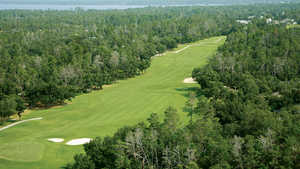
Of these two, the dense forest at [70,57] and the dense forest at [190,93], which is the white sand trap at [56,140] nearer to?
the dense forest at [190,93]

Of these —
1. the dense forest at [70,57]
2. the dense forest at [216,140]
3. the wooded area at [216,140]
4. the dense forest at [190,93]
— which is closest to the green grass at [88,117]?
the dense forest at [70,57]

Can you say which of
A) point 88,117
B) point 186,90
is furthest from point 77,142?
point 186,90

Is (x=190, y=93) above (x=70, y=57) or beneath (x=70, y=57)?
beneath

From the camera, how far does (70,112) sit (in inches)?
2842

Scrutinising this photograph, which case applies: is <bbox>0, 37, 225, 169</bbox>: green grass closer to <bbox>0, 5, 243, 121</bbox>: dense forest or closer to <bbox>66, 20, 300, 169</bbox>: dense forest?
<bbox>0, 5, 243, 121</bbox>: dense forest

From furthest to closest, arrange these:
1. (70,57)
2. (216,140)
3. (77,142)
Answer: (70,57) < (77,142) < (216,140)

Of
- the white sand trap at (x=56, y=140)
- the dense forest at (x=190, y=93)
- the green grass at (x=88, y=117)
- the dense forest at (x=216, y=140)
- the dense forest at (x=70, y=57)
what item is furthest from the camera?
the dense forest at (x=70, y=57)

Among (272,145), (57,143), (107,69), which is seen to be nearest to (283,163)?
(272,145)

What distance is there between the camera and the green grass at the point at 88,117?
48750mm

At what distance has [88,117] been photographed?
227ft

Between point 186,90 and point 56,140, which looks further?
point 186,90

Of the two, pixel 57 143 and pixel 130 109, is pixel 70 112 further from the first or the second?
pixel 57 143

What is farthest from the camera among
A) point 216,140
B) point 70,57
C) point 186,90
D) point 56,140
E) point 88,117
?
point 70,57

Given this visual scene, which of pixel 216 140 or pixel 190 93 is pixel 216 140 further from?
pixel 190 93
